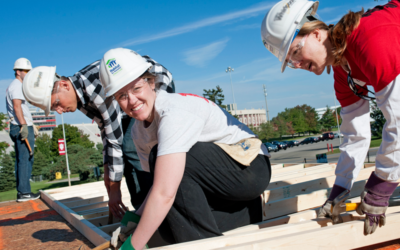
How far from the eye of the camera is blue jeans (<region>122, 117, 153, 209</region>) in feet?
9.10

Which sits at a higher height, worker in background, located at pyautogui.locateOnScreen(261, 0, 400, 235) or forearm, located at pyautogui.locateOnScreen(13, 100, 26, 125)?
forearm, located at pyautogui.locateOnScreen(13, 100, 26, 125)

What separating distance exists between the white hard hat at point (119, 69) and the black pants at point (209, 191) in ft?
1.49

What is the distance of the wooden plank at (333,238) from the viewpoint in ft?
4.61

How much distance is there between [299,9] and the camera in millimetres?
1726

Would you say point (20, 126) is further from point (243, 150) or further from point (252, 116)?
point (252, 116)

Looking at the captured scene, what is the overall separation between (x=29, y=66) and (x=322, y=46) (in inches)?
180

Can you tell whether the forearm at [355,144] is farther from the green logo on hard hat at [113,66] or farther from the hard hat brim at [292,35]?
the green logo on hard hat at [113,66]

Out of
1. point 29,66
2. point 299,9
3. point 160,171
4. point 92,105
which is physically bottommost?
point 160,171

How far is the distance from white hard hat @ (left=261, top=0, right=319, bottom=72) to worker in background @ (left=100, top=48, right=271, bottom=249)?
54cm

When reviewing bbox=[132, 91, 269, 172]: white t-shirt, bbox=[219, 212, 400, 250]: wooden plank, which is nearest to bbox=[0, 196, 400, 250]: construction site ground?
bbox=[219, 212, 400, 250]: wooden plank

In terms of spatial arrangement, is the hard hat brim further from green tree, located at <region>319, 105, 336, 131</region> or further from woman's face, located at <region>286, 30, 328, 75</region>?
green tree, located at <region>319, 105, 336, 131</region>

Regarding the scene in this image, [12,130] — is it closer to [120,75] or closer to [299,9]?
[120,75]

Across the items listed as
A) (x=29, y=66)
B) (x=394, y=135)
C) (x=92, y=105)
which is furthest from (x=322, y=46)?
(x=29, y=66)

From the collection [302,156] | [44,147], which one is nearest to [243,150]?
[302,156]
